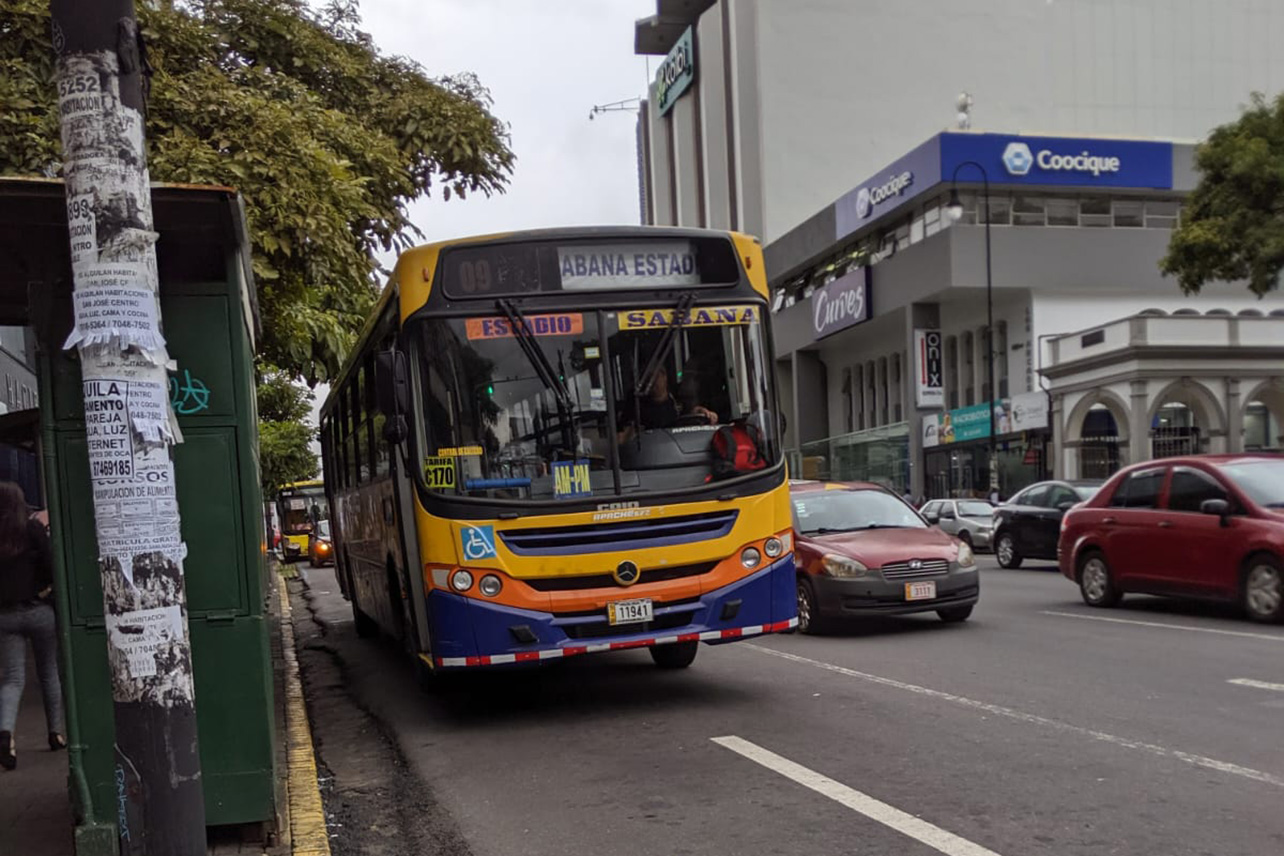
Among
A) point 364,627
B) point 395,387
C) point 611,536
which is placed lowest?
point 364,627

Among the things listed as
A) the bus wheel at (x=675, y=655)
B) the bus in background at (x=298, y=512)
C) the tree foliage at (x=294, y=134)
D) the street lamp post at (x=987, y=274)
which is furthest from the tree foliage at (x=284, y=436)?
the bus wheel at (x=675, y=655)

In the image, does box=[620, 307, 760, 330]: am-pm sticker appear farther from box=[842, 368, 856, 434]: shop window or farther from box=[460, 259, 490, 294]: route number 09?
box=[842, 368, 856, 434]: shop window

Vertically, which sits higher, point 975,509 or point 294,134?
point 294,134

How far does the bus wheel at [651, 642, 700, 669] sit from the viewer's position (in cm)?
1097

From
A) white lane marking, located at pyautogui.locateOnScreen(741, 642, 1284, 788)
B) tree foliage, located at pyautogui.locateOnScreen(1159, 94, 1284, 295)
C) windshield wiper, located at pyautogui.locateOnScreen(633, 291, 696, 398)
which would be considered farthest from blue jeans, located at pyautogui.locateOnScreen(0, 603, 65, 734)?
tree foliage, located at pyautogui.locateOnScreen(1159, 94, 1284, 295)

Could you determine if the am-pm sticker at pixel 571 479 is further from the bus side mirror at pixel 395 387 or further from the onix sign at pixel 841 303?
the onix sign at pixel 841 303

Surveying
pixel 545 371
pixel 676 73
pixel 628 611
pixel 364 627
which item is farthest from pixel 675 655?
pixel 676 73

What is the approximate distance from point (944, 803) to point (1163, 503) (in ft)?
27.9

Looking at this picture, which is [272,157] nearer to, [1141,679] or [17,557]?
[17,557]

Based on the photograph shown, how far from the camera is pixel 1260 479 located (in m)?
12.7

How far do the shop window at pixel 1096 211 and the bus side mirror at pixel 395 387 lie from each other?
45918mm

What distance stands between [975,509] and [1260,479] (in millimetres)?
17775

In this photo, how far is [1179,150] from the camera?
1970 inches

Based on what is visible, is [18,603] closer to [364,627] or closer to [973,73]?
[364,627]
